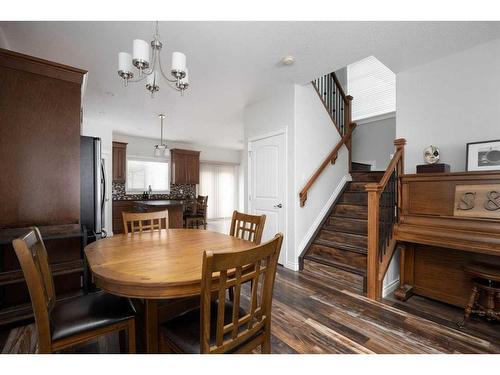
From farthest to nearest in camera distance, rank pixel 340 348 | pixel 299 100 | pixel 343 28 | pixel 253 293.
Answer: pixel 299 100, pixel 343 28, pixel 340 348, pixel 253 293

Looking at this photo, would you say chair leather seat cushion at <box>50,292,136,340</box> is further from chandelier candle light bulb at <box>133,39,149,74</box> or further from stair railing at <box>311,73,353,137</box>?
stair railing at <box>311,73,353,137</box>

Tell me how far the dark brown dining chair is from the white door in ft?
8.10

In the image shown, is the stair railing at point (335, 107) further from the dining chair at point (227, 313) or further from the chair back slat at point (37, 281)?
the chair back slat at point (37, 281)

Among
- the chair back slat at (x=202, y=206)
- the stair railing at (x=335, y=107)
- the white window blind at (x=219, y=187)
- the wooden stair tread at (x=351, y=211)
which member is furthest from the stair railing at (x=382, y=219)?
the white window blind at (x=219, y=187)

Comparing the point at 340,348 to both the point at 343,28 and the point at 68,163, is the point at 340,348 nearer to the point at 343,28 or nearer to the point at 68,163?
the point at 343,28

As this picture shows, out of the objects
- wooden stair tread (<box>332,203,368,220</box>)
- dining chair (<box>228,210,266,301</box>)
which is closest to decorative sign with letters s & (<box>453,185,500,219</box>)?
wooden stair tread (<box>332,203,368,220</box>)

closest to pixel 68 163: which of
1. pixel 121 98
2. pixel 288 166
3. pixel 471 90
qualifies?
pixel 121 98

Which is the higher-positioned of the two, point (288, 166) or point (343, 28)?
point (343, 28)

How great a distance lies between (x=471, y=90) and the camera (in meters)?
2.34

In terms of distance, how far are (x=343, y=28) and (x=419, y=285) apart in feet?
8.91

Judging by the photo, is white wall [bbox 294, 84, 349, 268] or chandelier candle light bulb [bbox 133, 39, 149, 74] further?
white wall [bbox 294, 84, 349, 268]

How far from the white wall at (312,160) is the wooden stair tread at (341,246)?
0.20 metres

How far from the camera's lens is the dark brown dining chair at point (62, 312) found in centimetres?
97

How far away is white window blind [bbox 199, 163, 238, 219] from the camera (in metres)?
8.50
